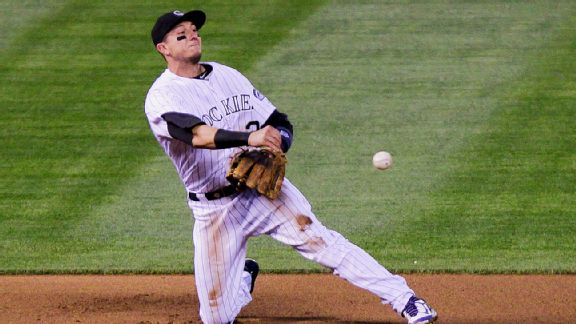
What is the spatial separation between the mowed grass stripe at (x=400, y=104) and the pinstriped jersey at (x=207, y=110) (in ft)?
6.35

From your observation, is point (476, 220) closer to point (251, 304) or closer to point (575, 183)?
point (575, 183)

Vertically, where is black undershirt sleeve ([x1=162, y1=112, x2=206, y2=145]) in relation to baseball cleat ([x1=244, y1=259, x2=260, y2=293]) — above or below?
above

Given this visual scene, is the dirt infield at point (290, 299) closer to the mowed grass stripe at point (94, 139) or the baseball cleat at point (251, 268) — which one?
the baseball cleat at point (251, 268)

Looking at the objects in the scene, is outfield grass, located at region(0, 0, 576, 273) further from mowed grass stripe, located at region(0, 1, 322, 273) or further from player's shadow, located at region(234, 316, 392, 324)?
player's shadow, located at region(234, 316, 392, 324)

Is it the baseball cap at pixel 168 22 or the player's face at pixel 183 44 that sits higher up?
the baseball cap at pixel 168 22

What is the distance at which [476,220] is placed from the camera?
8742 mm

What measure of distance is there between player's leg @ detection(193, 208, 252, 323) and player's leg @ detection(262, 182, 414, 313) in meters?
0.23

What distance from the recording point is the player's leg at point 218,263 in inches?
245

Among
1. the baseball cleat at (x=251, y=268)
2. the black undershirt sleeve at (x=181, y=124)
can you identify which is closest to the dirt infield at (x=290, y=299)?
the baseball cleat at (x=251, y=268)

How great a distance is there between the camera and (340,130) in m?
10.6

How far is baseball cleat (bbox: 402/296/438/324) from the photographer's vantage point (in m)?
5.88

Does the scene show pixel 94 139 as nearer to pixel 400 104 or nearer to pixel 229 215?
pixel 400 104

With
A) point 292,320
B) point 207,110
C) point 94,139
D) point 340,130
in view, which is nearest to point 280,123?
point 207,110

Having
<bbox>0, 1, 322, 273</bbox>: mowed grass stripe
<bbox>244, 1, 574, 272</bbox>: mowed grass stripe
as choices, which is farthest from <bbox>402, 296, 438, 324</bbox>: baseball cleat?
<bbox>0, 1, 322, 273</bbox>: mowed grass stripe
